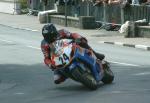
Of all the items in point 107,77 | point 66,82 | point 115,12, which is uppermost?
point 115,12

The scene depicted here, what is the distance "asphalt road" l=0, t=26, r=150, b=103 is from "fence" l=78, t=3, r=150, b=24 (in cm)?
590

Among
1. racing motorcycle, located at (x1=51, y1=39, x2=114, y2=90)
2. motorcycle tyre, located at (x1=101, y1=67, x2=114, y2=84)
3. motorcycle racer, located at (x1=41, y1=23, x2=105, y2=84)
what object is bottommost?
motorcycle tyre, located at (x1=101, y1=67, x2=114, y2=84)

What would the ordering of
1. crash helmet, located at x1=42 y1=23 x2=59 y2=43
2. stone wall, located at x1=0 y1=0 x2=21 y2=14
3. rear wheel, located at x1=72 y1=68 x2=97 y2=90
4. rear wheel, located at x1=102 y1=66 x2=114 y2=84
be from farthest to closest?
stone wall, located at x1=0 y1=0 x2=21 y2=14 < rear wheel, located at x1=102 y1=66 x2=114 y2=84 < crash helmet, located at x1=42 y1=23 x2=59 y2=43 < rear wheel, located at x1=72 y1=68 x2=97 y2=90

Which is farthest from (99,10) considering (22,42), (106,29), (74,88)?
(74,88)

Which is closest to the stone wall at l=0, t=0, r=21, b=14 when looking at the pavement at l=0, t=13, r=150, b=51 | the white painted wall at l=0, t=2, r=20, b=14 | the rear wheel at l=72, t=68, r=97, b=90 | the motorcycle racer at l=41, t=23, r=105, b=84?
the white painted wall at l=0, t=2, r=20, b=14

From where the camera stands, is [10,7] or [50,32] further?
[10,7]

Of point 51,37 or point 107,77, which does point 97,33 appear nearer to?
point 107,77

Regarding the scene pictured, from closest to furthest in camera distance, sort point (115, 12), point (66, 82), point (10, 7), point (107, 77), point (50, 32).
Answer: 1. point (50, 32)
2. point (107, 77)
3. point (66, 82)
4. point (115, 12)
5. point (10, 7)

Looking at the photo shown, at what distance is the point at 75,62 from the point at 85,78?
14.1 inches

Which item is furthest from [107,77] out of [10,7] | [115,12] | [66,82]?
[10,7]

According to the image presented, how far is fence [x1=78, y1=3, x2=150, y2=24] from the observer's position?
98.3ft

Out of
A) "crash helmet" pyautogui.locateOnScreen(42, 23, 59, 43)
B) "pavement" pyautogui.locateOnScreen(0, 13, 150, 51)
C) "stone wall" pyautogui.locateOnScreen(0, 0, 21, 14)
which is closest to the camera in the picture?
"crash helmet" pyautogui.locateOnScreen(42, 23, 59, 43)

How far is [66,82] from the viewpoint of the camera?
47.5ft

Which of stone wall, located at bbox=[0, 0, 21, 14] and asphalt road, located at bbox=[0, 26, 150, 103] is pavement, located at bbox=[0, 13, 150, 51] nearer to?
asphalt road, located at bbox=[0, 26, 150, 103]
